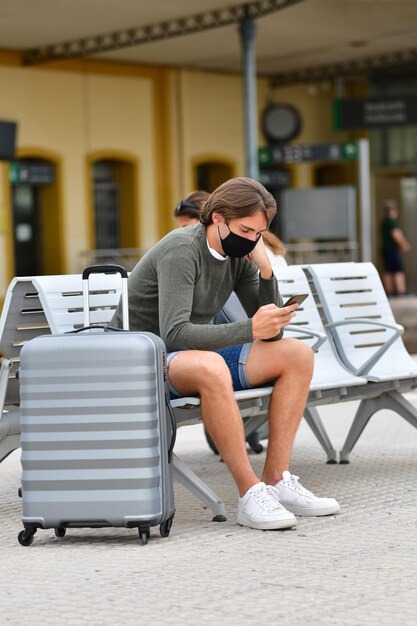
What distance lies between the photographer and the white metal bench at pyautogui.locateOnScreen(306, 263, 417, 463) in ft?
22.0

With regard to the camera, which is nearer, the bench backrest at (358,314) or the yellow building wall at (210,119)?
the bench backrest at (358,314)

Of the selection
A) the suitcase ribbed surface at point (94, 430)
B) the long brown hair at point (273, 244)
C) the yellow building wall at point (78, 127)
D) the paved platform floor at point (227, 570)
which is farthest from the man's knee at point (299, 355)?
the yellow building wall at point (78, 127)

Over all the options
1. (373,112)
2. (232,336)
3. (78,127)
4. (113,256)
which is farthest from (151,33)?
(232,336)

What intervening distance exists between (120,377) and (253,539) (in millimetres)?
760

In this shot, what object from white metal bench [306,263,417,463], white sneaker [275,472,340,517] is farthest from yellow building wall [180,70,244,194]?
white sneaker [275,472,340,517]

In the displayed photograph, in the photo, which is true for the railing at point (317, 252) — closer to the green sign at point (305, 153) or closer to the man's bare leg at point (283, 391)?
the green sign at point (305, 153)

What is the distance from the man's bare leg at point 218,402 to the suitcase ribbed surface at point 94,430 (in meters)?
0.28

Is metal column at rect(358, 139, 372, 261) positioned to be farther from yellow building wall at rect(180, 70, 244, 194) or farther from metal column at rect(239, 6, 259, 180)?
yellow building wall at rect(180, 70, 244, 194)

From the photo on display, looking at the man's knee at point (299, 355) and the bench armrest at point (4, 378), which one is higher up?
the man's knee at point (299, 355)

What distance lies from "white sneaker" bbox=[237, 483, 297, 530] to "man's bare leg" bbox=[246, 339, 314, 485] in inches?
10.4

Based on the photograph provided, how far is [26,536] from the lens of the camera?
4.91m

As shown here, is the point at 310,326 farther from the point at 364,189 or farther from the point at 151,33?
the point at 151,33

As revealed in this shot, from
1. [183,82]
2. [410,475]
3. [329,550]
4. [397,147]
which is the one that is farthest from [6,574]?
[397,147]

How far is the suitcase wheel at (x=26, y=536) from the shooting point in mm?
4902
